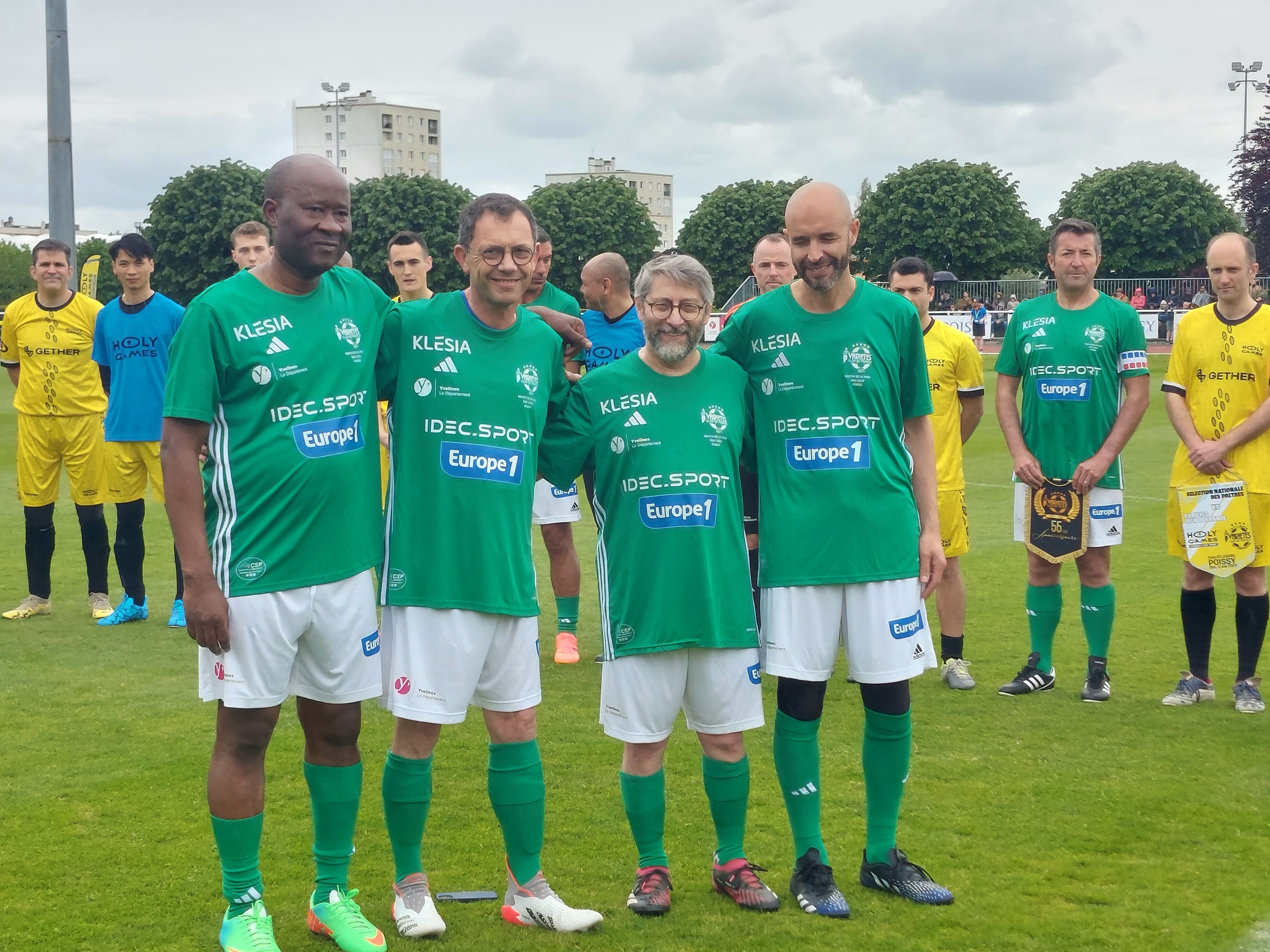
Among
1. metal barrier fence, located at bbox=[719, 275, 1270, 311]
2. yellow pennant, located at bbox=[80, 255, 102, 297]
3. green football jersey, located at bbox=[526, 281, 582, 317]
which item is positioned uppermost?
metal barrier fence, located at bbox=[719, 275, 1270, 311]

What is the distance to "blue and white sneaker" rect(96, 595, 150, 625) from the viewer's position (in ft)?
28.6

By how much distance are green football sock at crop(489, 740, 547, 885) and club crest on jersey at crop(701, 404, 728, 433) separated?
1160 mm

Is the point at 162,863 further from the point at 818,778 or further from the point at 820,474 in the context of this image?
the point at 820,474

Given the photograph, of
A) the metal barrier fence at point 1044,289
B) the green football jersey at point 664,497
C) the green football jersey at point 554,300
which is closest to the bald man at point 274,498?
the green football jersey at point 664,497

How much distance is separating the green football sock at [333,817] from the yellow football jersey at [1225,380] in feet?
15.3

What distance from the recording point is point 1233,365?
663 cm

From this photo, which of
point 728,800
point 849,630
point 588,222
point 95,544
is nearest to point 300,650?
point 728,800

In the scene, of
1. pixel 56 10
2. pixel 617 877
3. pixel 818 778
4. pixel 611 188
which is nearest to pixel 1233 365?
pixel 818 778

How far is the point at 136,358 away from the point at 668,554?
5399 mm

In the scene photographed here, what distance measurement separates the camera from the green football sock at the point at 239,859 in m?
3.85

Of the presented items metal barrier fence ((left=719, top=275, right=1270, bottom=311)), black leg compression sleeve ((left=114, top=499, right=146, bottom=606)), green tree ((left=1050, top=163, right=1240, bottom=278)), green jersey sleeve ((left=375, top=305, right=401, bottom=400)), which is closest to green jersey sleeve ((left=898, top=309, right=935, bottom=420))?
green jersey sleeve ((left=375, top=305, right=401, bottom=400))

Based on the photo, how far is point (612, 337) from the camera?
736 cm

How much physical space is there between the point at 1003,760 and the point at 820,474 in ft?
7.47

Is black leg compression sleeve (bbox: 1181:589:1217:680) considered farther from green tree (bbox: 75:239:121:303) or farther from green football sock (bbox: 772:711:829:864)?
green tree (bbox: 75:239:121:303)
